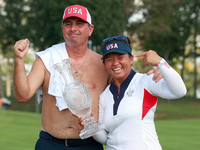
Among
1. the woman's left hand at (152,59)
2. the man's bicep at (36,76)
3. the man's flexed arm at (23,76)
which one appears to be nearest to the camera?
the woman's left hand at (152,59)

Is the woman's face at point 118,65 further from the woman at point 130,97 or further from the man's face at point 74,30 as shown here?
the man's face at point 74,30

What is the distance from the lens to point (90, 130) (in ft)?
11.0

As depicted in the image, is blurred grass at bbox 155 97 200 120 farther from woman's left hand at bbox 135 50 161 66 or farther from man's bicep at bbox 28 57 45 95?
woman's left hand at bbox 135 50 161 66

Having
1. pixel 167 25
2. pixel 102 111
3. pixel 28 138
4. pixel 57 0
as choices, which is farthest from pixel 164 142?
pixel 167 25

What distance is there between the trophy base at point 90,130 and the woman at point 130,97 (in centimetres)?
17

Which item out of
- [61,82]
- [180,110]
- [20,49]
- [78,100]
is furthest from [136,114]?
[180,110]

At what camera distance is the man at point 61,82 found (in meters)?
3.65

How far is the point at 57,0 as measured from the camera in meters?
27.4

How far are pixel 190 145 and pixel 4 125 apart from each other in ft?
24.3

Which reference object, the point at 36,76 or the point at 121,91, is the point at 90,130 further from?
the point at 36,76

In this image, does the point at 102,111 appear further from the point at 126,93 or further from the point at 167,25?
the point at 167,25

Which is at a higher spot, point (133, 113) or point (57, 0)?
point (57, 0)

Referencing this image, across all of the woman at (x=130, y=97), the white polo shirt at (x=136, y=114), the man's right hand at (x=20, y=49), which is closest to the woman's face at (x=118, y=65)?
the woman at (x=130, y=97)

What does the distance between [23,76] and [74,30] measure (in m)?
0.85
